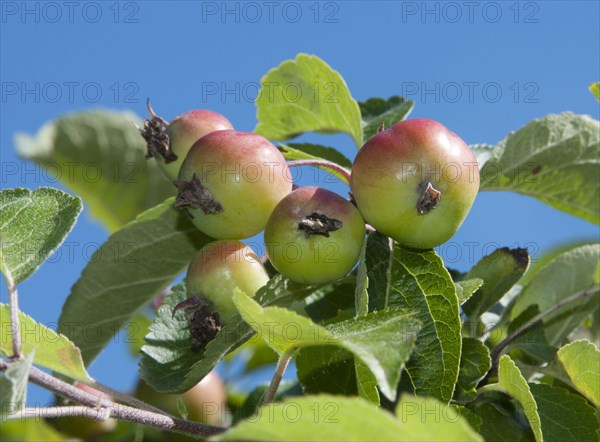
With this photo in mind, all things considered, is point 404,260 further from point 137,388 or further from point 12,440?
point 12,440

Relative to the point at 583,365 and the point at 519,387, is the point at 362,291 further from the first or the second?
the point at 583,365

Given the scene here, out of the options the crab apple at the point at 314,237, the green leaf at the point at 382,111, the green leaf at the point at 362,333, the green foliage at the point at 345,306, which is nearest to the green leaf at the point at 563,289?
the green foliage at the point at 345,306

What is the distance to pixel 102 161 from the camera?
116 inches

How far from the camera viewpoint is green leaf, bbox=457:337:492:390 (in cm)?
198

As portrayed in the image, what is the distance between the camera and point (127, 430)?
310 centimetres

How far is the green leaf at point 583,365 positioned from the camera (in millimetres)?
1890

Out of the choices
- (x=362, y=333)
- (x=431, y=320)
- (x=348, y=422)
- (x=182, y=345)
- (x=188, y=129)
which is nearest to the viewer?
(x=348, y=422)

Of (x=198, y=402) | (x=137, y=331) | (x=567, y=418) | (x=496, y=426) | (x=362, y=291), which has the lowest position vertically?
(x=198, y=402)

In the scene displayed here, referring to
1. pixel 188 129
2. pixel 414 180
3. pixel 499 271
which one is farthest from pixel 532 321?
pixel 188 129

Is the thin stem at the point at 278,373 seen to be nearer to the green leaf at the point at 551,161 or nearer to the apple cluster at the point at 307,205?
the apple cluster at the point at 307,205

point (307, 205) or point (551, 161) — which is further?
point (551, 161)

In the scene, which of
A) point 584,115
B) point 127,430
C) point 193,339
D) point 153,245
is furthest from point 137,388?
point 584,115

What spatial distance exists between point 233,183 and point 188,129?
1.21 feet

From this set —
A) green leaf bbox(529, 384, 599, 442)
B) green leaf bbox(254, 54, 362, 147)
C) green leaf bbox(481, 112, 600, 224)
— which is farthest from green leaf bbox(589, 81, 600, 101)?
green leaf bbox(529, 384, 599, 442)
